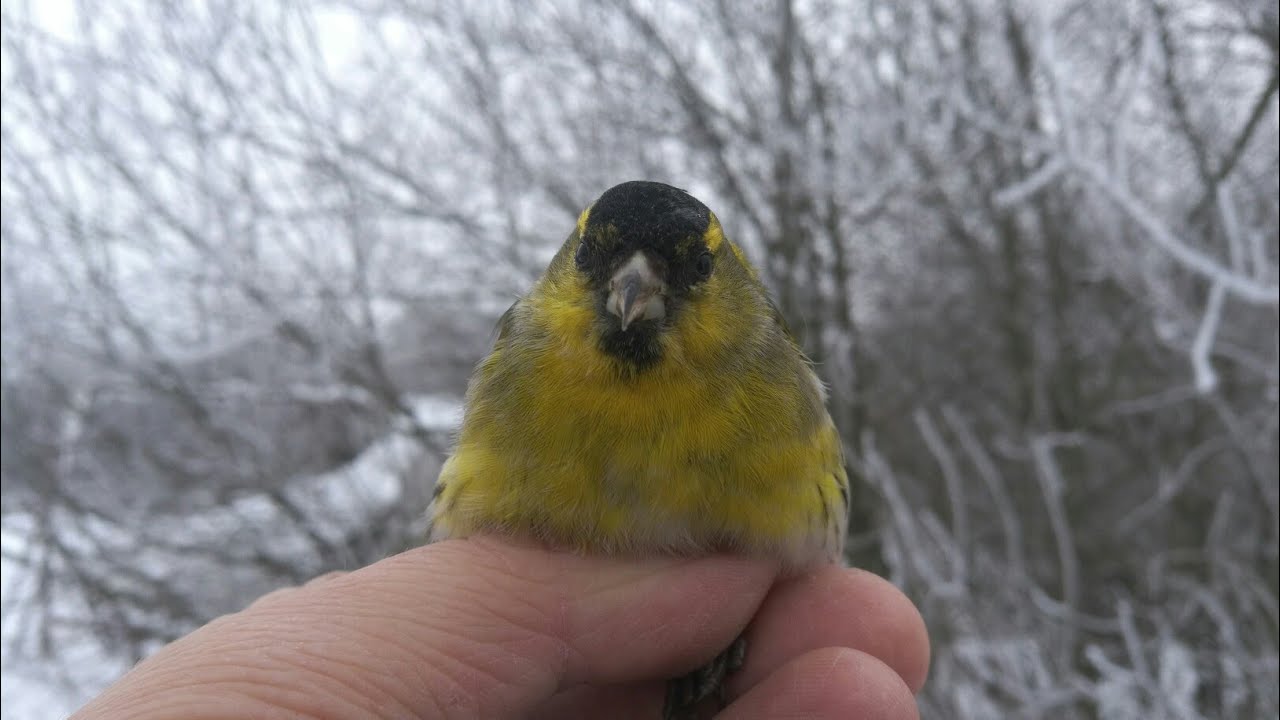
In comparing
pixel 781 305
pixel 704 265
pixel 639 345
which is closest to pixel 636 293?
pixel 639 345

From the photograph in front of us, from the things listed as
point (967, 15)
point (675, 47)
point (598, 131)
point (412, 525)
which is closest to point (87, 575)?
point (412, 525)

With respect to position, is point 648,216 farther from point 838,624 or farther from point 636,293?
point 838,624

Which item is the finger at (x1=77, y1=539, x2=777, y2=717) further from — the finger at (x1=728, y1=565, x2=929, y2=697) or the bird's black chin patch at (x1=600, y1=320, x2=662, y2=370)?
the bird's black chin patch at (x1=600, y1=320, x2=662, y2=370)

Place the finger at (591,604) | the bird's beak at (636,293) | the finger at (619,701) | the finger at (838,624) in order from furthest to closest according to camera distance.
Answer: the finger at (619,701) < the finger at (838,624) < the finger at (591,604) < the bird's beak at (636,293)

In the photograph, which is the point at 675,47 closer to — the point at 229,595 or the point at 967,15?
the point at 967,15

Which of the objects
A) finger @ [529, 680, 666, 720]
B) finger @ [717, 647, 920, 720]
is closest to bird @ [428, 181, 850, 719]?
finger @ [717, 647, 920, 720]

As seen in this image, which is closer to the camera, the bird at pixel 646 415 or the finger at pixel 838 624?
the bird at pixel 646 415

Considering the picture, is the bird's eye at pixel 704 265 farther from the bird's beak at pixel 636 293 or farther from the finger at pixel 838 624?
the finger at pixel 838 624

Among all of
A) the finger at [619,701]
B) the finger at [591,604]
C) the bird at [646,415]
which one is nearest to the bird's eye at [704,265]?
the bird at [646,415]
